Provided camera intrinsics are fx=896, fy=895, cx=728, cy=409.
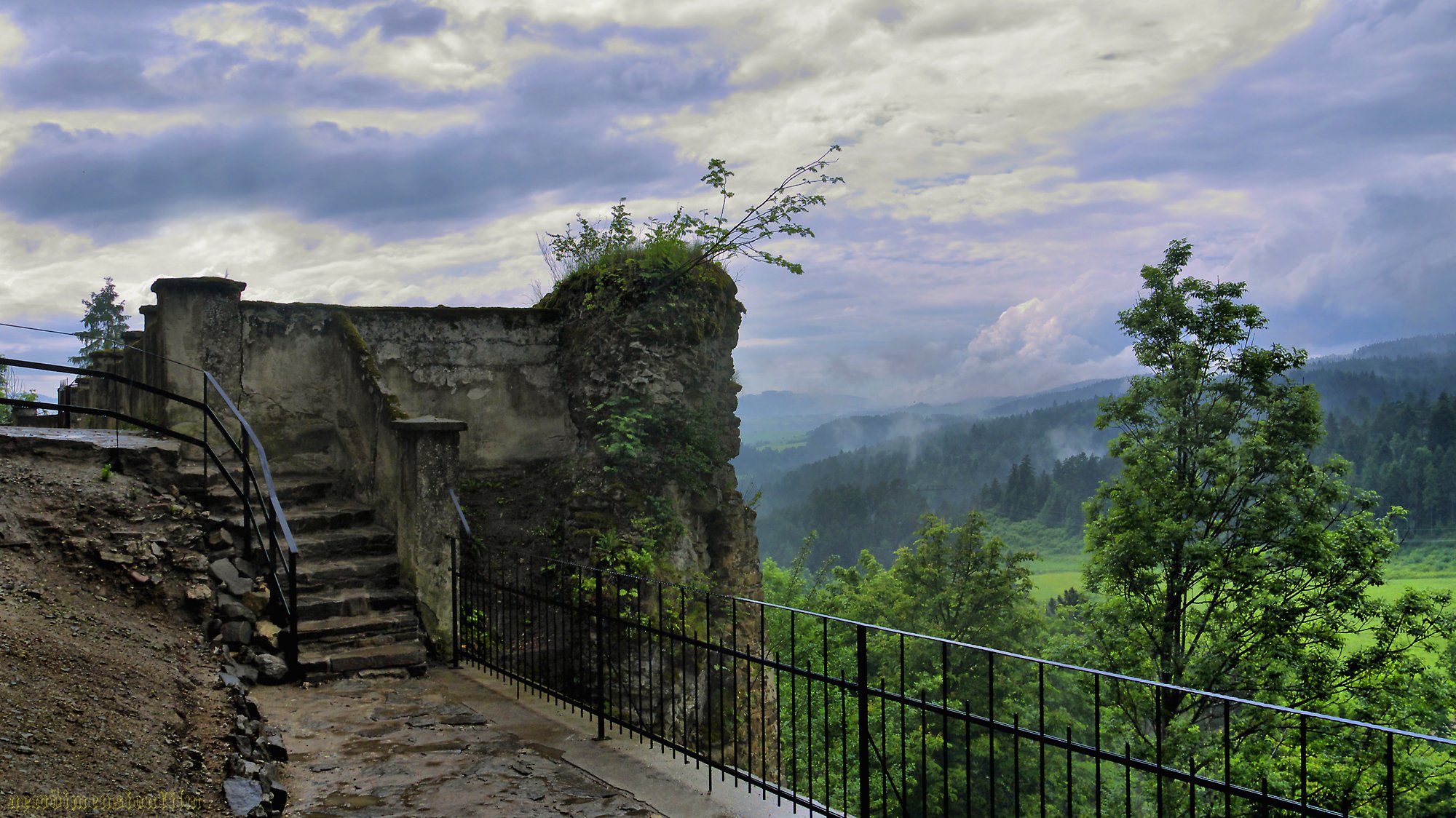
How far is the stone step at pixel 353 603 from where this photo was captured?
834cm

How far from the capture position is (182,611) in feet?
24.5

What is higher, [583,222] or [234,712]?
[583,222]

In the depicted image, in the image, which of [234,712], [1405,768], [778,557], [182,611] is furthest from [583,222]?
[778,557]

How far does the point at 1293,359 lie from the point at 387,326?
16.4m

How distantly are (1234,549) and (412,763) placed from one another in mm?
16406

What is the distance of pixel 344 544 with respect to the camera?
927 centimetres

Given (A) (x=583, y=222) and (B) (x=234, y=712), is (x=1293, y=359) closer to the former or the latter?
(A) (x=583, y=222)

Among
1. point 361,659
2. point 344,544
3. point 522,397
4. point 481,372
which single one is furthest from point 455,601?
point 481,372

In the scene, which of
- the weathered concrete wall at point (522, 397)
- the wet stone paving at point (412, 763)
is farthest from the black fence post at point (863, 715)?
the weathered concrete wall at point (522, 397)

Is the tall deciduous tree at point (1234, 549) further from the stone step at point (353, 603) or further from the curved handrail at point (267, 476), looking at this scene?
the curved handrail at point (267, 476)

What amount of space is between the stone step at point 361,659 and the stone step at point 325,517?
1.76m

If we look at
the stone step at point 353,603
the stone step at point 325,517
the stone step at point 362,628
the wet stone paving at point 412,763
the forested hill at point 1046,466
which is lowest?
the forested hill at point 1046,466

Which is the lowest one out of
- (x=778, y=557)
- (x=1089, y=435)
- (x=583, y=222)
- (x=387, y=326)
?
(x=778, y=557)

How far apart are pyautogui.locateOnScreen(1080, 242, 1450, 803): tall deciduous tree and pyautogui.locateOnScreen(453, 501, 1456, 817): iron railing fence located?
29.5 inches
